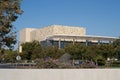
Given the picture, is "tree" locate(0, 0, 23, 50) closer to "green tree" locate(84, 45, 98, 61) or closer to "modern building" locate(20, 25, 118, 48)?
"green tree" locate(84, 45, 98, 61)

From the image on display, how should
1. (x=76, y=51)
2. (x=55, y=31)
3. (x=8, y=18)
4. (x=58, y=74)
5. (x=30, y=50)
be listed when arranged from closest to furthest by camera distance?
(x=58, y=74)
(x=8, y=18)
(x=76, y=51)
(x=30, y=50)
(x=55, y=31)

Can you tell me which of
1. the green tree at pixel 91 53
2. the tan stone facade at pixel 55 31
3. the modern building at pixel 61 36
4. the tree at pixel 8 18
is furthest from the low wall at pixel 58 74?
the tan stone facade at pixel 55 31

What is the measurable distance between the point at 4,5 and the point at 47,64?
21.3 ft

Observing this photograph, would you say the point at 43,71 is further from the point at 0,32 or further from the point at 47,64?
the point at 47,64

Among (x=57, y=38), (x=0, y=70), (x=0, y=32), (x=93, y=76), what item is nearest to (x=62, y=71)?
(x=93, y=76)

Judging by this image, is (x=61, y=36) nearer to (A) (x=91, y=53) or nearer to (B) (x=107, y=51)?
(B) (x=107, y=51)

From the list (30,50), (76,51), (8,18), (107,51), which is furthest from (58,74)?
(30,50)

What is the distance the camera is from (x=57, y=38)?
14625cm

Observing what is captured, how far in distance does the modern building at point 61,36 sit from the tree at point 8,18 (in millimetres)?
109918

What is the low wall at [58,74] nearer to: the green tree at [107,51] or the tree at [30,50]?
the green tree at [107,51]

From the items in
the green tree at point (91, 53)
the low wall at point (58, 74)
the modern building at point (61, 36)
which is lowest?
the low wall at point (58, 74)

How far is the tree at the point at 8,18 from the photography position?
25038mm

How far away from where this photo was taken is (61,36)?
146 metres

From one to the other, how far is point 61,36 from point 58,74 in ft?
421
